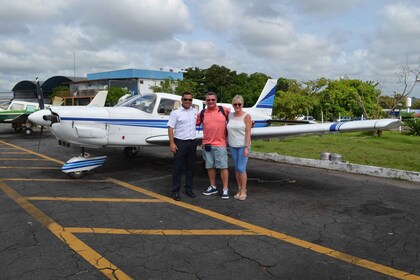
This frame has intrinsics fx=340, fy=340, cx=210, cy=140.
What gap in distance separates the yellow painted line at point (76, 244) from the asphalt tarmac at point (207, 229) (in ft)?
0.03

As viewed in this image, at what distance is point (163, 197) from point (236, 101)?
2030mm

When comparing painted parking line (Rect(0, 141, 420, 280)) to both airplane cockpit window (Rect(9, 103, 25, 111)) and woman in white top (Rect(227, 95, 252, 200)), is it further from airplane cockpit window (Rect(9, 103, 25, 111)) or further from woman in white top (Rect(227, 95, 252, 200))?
airplane cockpit window (Rect(9, 103, 25, 111))

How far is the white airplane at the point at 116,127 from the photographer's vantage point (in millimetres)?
6702

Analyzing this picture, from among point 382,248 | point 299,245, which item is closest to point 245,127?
point 299,245

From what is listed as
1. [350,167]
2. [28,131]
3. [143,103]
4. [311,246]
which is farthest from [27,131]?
[311,246]

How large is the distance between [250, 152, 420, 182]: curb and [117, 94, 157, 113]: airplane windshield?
3893 mm

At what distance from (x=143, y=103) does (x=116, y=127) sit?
95cm

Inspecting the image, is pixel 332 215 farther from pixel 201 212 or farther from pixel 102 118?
pixel 102 118

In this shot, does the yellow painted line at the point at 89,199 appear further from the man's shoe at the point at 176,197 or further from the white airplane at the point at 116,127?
the white airplane at the point at 116,127

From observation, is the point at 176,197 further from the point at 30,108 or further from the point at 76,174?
the point at 30,108

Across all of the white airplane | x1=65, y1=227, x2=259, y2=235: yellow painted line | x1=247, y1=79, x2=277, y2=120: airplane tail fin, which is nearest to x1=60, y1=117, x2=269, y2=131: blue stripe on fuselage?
the white airplane

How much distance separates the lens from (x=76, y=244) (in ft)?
12.3

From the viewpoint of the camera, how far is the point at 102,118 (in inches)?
285

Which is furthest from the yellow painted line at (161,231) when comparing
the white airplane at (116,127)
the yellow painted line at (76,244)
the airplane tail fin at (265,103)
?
the airplane tail fin at (265,103)
